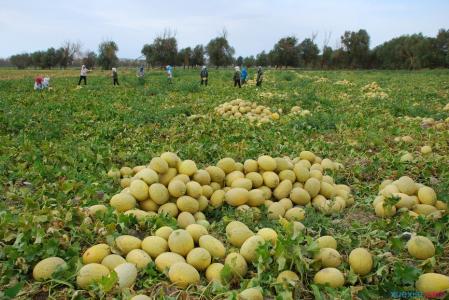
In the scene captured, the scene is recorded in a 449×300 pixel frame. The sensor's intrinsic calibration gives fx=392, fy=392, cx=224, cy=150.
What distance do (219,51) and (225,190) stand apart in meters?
81.8

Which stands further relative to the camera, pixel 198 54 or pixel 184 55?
pixel 198 54

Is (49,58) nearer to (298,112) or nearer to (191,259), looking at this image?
(298,112)

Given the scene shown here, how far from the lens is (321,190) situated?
546 centimetres

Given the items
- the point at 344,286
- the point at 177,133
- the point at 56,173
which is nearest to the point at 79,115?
the point at 177,133

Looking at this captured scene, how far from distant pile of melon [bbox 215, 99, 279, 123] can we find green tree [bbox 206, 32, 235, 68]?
7323cm

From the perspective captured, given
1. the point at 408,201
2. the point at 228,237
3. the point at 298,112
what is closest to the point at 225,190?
the point at 228,237

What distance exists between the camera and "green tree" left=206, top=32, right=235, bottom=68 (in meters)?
84.1

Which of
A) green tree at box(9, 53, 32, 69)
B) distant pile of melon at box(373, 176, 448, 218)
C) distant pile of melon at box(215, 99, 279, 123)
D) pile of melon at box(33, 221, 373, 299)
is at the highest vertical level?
green tree at box(9, 53, 32, 69)

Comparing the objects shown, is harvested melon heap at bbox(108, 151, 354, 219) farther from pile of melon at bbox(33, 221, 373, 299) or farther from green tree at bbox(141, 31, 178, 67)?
green tree at bbox(141, 31, 178, 67)

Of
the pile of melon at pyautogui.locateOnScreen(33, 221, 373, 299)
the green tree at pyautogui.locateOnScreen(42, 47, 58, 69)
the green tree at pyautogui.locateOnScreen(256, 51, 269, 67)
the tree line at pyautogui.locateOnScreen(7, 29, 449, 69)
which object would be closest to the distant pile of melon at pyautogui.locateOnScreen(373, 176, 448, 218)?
the pile of melon at pyautogui.locateOnScreen(33, 221, 373, 299)

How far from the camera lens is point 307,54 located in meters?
89.1

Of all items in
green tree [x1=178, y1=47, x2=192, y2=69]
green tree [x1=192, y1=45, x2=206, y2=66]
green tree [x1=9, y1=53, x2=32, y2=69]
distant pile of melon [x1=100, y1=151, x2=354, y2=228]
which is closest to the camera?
distant pile of melon [x1=100, y1=151, x2=354, y2=228]

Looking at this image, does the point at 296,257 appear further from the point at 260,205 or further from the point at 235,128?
the point at 235,128

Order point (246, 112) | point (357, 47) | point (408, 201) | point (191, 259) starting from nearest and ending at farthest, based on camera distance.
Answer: point (191, 259)
point (408, 201)
point (246, 112)
point (357, 47)
